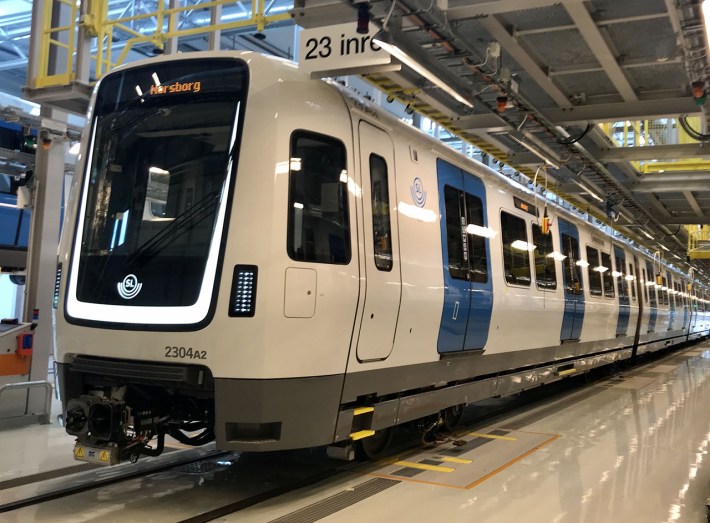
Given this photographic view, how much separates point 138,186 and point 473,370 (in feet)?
12.7

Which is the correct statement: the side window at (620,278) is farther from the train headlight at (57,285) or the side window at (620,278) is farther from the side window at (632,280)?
the train headlight at (57,285)

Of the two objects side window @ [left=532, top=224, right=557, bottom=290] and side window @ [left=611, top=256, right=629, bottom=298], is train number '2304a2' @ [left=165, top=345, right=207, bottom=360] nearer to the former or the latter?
side window @ [left=532, top=224, right=557, bottom=290]

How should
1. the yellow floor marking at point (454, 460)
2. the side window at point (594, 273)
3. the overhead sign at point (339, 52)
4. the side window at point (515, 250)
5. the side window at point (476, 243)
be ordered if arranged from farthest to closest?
the side window at point (594, 273) < the side window at point (515, 250) < the side window at point (476, 243) < the yellow floor marking at point (454, 460) < the overhead sign at point (339, 52)

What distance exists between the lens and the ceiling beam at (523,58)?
5.91 m

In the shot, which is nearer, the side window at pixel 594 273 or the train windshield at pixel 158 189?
the train windshield at pixel 158 189

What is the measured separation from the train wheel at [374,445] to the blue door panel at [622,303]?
8917 millimetres

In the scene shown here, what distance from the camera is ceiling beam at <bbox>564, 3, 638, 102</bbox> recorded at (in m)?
5.48

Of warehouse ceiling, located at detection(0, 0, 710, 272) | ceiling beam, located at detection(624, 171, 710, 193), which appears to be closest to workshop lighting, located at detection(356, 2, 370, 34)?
warehouse ceiling, located at detection(0, 0, 710, 272)

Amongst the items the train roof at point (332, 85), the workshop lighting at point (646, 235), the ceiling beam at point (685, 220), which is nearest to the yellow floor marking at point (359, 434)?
the train roof at point (332, 85)

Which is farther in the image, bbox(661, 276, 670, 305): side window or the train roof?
bbox(661, 276, 670, 305): side window

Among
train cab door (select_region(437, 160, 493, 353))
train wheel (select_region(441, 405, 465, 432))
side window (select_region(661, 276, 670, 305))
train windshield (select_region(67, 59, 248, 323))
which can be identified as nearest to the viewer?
train windshield (select_region(67, 59, 248, 323))

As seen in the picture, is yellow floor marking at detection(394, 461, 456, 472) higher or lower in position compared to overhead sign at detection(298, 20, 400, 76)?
lower

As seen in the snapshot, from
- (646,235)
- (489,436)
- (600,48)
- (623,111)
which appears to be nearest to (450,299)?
(489,436)

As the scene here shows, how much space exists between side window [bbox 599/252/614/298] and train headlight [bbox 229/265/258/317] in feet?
31.3
